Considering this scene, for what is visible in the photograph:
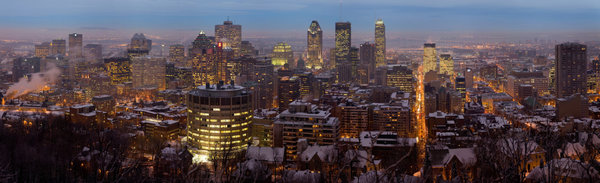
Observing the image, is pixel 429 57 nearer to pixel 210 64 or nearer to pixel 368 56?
pixel 368 56

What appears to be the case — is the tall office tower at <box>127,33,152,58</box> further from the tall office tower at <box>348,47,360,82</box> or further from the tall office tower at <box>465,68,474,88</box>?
the tall office tower at <box>465,68,474,88</box>

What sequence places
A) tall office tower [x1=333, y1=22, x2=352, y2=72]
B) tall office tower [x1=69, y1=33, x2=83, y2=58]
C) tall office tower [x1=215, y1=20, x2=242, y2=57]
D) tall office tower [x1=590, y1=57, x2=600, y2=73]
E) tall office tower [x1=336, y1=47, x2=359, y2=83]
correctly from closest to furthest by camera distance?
1. tall office tower [x1=590, y1=57, x2=600, y2=73]
2. tall office tower [x1=336, y1=47, x2=359, y2=83]
3. tall office tower [x1=69, y1=33, x2=83, y2=58]
4. tall office tower [x1=333, y1=22, x2=352, y2=72]
5. tall office tower [x1=215, y1=20, x2=242, y2=57]

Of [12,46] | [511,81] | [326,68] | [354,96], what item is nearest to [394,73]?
[511,81]

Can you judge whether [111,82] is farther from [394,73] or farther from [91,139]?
[91,139]

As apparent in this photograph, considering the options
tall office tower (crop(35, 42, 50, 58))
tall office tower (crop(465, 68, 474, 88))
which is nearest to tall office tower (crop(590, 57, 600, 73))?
tall office tower (crop(465, 68, 474, 88))

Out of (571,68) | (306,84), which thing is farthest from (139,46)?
(571,68)

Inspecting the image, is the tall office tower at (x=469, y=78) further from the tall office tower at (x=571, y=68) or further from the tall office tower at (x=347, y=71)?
the tall office tower at (x=571, y=68)

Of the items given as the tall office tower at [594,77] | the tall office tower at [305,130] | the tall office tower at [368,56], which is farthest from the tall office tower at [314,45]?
the tall office tower at [305,130]
